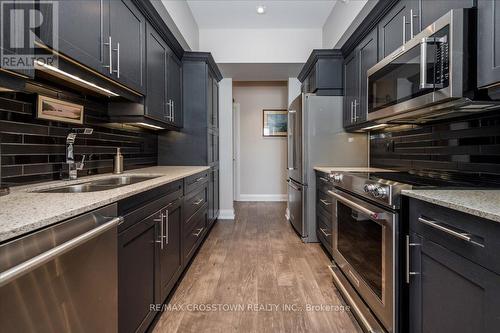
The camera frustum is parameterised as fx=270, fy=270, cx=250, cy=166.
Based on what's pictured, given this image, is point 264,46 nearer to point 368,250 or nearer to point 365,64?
point 365,64

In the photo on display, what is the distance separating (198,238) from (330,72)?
8.10 ft

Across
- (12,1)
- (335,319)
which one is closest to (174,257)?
(335,319)

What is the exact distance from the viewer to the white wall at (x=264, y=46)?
410cm

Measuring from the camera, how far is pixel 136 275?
1361 millimetres

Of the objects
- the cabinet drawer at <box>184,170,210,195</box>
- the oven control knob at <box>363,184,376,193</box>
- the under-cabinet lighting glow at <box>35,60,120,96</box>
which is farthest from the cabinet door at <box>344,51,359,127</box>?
the under-cabinet lighting glow at <box>35,60,120,96</box>

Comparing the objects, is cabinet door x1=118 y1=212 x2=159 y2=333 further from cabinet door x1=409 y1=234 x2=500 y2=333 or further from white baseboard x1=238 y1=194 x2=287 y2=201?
white baseboard x1=238 y1=194 x2=287 y2=201

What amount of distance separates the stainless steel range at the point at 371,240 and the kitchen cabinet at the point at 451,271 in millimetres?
92

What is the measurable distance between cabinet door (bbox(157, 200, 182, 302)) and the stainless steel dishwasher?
1.93ft

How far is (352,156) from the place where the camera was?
3.18 metres

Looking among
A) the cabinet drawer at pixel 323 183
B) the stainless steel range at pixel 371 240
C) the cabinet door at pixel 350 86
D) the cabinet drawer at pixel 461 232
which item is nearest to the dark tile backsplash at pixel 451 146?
the stainless steel range at pixel 371 240

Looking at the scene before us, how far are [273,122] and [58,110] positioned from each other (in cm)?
486

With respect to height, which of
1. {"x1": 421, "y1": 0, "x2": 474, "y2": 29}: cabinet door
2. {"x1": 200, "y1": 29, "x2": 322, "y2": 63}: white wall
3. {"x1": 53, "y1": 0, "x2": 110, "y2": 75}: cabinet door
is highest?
{"x1": 200, "y1": 29, "x2": 322, "y2": 63}: white wall

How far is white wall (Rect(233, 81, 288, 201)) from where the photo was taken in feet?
20.1

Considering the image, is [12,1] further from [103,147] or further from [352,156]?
[352,156]
